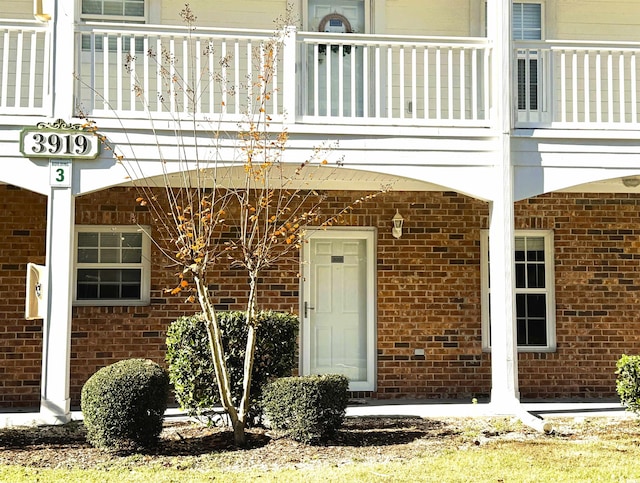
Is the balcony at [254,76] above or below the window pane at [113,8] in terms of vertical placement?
below

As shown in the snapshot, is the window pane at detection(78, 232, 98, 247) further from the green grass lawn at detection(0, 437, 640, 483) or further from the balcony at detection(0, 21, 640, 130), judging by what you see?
the green grass lawn at detection(0, 437, 640, 483)

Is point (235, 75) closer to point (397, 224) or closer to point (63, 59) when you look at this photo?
point (63, 59)

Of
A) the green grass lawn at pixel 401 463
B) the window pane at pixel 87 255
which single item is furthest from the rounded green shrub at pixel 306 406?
the window pane at pixel 87 255

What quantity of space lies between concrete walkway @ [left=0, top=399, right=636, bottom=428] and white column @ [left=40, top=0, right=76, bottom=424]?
0.31 m

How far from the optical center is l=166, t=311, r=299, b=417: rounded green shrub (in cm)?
785

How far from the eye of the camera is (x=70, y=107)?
28.1ft

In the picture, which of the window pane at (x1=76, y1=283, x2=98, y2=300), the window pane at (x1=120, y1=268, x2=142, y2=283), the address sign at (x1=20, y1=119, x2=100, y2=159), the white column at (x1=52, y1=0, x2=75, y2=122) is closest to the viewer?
the address sign at (x1=20, y1=119, x2=100, y2=159)

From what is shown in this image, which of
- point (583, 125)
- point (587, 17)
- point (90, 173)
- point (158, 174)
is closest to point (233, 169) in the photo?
point (158, 174)

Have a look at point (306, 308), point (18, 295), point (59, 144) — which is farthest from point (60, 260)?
point (306, 308)

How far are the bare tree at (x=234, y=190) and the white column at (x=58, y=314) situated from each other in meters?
0.84

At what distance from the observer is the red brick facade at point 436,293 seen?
10.3 meters

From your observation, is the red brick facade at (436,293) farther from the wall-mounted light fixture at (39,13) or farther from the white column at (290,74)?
the wall-mounted light fixture at (39,13)

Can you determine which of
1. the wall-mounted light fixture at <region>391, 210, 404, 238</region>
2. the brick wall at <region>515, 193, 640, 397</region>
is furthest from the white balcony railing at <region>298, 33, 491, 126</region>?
the brick wall at <region>515, 193, 640, 397</region>

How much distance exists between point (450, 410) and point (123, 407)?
4164 millimetres
